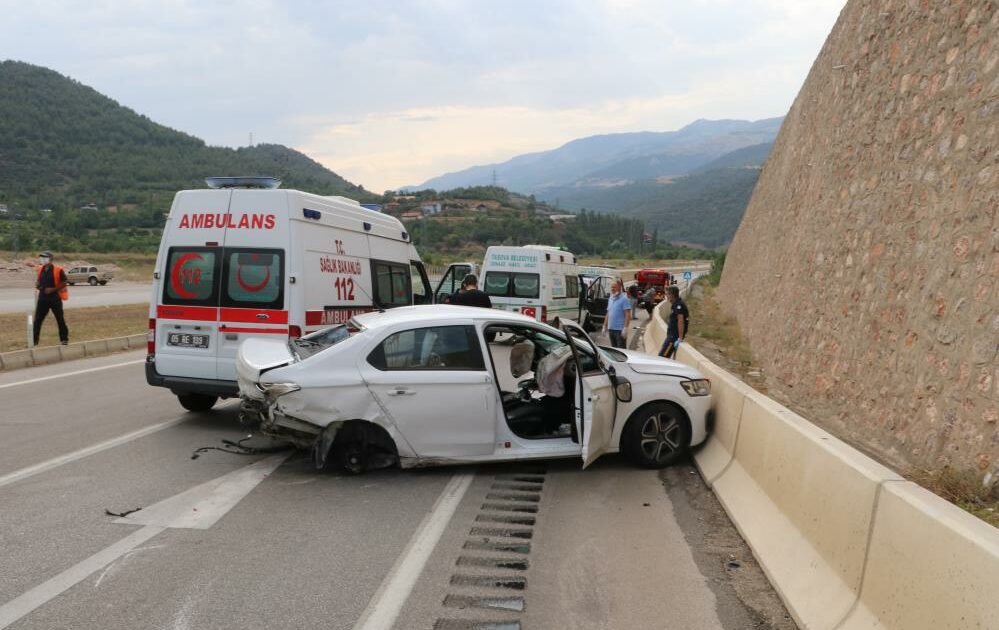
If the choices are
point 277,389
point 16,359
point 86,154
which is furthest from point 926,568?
point 86,154

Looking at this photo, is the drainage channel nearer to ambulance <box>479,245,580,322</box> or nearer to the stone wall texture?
the stone wall texture

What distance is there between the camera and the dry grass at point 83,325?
17.1 metres

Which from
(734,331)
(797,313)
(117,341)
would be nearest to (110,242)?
(117,341)

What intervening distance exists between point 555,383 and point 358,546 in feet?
8.59

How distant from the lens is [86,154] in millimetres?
117188

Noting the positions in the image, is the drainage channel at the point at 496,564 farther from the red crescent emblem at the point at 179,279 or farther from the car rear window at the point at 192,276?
the red crescent emblem at the point at 179,279

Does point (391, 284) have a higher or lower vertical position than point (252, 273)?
lower

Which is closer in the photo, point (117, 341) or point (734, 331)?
point (117, 341)

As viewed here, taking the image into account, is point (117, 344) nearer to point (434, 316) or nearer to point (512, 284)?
point (512, 284)

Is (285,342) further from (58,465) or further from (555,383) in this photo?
(555,383)

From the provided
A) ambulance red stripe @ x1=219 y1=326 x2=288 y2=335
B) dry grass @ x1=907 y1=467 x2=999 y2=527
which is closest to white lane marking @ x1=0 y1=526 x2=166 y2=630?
ambulance red stripe @ x1=219 y1=326 x2=288 y2=335

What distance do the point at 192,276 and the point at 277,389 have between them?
2.87 m

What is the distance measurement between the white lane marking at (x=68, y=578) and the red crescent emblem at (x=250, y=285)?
3.46 m

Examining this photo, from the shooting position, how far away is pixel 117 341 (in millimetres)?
16844
